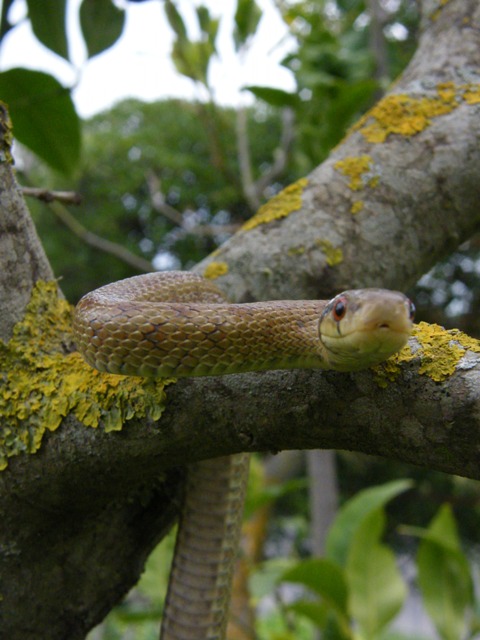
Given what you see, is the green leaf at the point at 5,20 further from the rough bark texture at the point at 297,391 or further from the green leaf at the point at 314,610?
the green leaf at the point at 314,610

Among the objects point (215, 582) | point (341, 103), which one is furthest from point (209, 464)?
point (341, 103)

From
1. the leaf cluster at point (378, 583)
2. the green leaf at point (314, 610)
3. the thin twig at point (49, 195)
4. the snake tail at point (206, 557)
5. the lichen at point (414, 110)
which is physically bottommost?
the green leaf at point (314, 610)

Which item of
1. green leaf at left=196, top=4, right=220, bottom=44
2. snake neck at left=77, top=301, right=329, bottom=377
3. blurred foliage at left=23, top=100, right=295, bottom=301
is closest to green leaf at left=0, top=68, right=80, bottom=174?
snake neck at left=77, top=301, right=329, bottom=377

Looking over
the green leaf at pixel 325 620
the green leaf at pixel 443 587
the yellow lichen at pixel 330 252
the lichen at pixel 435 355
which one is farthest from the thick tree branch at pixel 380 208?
the green leaf at pixel 325 620

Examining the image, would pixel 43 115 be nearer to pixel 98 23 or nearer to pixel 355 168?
pixel 98 23

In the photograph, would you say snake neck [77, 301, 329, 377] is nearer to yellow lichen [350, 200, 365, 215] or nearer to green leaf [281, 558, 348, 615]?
yellow lichen [350, 200, 365, 215]
